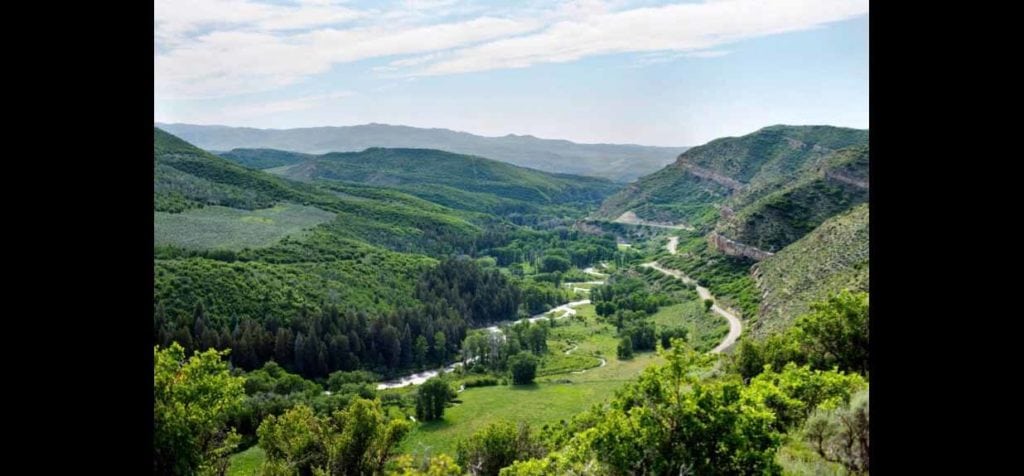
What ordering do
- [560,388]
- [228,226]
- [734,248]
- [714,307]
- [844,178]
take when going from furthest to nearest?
1. [228,226]
2. [734,248]
3. [844,178]
4. [714,307]
5. [560,388]

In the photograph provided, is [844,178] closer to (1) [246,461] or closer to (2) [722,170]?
(1) [246,461]

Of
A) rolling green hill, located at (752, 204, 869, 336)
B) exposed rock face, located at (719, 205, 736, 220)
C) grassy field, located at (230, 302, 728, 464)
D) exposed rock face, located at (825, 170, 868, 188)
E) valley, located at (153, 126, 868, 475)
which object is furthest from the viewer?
exposed rock face, located at (719, 205, 736, 220)

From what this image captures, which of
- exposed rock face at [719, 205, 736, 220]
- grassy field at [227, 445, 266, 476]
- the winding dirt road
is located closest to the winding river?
the winding dirt road

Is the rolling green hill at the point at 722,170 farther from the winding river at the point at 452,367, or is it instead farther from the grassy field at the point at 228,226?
the grassy field at the point at 228,226

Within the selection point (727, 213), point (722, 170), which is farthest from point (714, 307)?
point (722, 170)

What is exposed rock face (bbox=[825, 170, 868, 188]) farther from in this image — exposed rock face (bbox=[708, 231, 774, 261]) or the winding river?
the winding river

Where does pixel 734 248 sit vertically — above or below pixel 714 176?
below

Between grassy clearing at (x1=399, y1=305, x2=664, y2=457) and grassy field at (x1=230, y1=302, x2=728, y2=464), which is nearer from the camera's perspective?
grassy field at (x1=230, y1=302, x2=728, y2=464)
